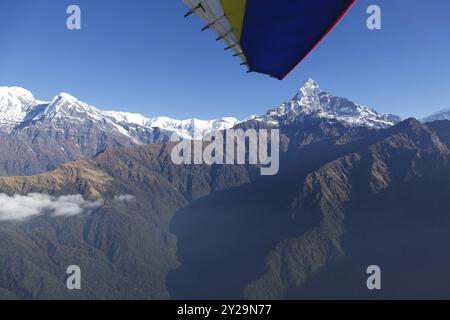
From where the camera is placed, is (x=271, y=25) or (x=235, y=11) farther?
(x=271, y=25)

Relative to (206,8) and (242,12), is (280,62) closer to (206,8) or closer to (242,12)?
(242,12)
